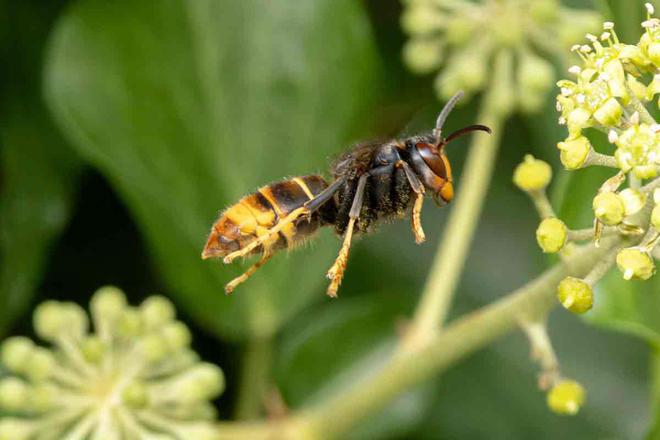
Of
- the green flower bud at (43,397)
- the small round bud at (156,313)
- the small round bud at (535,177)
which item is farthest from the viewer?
the small round bud at (156,313)

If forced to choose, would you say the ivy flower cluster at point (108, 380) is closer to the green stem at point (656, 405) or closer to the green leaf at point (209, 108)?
the green leaf at point (209, 108)

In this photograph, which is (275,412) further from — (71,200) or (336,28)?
(336,28)

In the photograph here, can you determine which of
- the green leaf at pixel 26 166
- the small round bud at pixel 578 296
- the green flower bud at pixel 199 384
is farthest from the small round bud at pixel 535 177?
the green leaf at pixel 26 166

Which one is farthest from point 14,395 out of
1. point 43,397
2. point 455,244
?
point 455,244

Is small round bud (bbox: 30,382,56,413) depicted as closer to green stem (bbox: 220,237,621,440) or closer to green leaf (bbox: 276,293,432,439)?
green stem (bbox: 220,237,621,440)

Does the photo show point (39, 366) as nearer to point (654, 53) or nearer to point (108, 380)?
point (108, 380)

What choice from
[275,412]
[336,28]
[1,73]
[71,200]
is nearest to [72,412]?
[275,412]

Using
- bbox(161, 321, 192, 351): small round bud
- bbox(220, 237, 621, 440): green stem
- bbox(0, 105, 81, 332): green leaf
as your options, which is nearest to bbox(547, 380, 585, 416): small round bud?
bbox(220, 237, 621, 440): green stem
